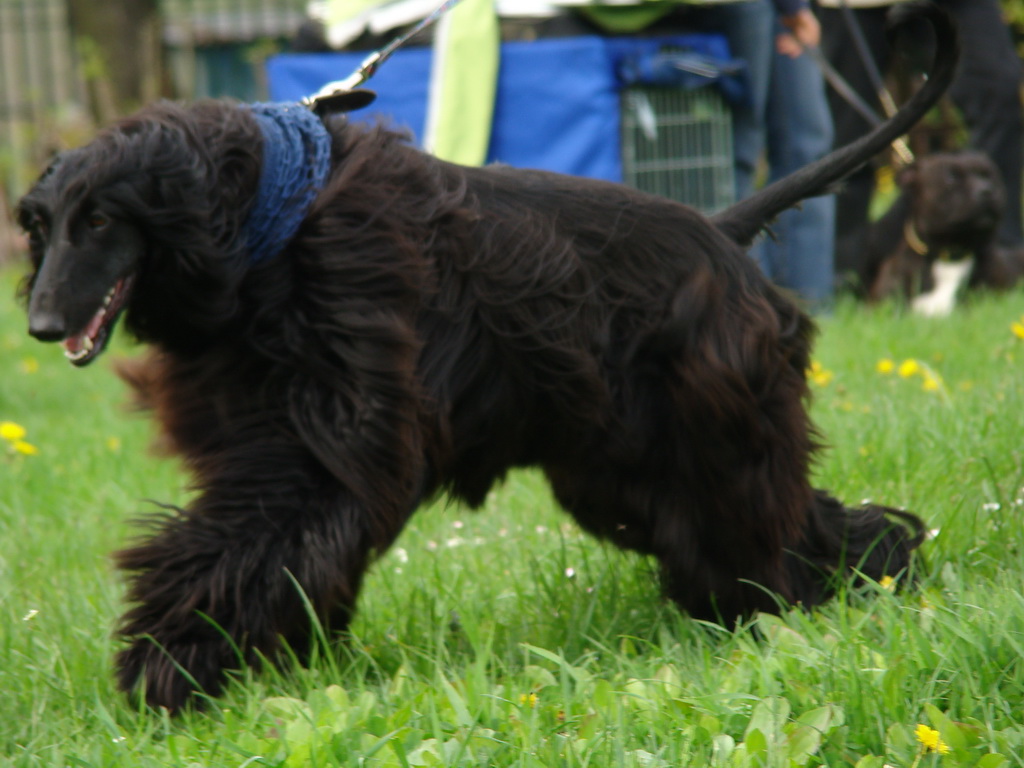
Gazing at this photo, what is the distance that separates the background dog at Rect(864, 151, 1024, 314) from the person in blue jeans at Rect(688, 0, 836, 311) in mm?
711

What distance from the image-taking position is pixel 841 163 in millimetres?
2645

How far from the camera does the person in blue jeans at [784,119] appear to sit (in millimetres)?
5195

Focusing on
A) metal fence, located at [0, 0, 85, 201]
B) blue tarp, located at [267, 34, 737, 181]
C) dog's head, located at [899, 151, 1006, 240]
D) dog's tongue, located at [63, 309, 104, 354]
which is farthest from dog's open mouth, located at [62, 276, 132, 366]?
metal fence, located at [0, 0, 85, 201]

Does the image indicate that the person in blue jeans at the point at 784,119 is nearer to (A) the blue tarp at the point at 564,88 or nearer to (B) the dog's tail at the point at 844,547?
(A) the blue tarp at the point at 564,88

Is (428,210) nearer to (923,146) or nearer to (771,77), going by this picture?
(771,77)

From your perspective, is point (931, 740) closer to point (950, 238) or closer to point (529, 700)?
point (529, 700)

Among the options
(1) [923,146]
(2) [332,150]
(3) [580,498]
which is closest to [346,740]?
(3) [580,498]

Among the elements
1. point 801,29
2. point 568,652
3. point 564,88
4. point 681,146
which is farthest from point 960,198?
point 568,652

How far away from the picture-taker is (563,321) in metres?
2.30

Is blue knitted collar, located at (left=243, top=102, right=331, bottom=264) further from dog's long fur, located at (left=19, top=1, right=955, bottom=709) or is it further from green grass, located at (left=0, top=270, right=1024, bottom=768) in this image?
green grass, located at (left=0, top=270, right=1024, bottom=768)

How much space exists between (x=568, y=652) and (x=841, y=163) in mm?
1197

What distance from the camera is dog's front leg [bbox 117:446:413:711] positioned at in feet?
6.81

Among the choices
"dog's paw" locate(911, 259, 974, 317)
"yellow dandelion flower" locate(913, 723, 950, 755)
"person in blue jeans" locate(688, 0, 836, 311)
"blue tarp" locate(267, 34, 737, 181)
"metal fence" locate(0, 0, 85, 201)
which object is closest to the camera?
"yellow dandelion flower" locate(913, 723, 950, 755)

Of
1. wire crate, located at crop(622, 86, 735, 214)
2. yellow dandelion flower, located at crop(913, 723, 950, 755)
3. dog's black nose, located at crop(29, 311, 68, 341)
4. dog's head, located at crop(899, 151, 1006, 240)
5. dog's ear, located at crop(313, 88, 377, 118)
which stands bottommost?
dog's head, located at crop(899, 151, 1006, 240)
